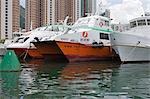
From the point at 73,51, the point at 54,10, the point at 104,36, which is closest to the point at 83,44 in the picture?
the point at 73,51

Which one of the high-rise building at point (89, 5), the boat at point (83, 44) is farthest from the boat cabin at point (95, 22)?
the high-rise building at point (89, 5)

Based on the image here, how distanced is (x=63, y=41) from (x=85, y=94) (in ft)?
69.0

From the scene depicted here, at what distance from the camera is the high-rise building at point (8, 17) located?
93450mm

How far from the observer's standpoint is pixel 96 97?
1170cm

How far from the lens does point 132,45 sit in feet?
105

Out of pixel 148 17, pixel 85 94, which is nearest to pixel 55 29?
pixel 148 17

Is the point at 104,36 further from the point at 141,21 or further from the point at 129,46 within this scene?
the point at 129,46

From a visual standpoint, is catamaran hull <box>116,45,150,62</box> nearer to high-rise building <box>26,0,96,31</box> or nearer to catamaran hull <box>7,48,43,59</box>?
catamaran hull <box>7,48,43,59</box>

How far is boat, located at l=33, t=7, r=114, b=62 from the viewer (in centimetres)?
3353

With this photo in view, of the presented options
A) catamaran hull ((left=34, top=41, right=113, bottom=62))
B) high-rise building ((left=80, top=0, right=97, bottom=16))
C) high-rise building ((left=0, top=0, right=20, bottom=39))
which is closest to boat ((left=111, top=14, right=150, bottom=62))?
catamaran hull ((left=34, top=41, right=113, bottom=62))

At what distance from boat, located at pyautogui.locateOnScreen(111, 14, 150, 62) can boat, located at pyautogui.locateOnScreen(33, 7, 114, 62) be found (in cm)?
288

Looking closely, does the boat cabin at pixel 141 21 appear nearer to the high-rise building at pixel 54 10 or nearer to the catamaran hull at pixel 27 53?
the catamaran hull at pixel 27 53

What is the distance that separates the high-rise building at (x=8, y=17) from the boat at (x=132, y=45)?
63.6 metres

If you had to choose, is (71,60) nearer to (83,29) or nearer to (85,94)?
(83,29)
